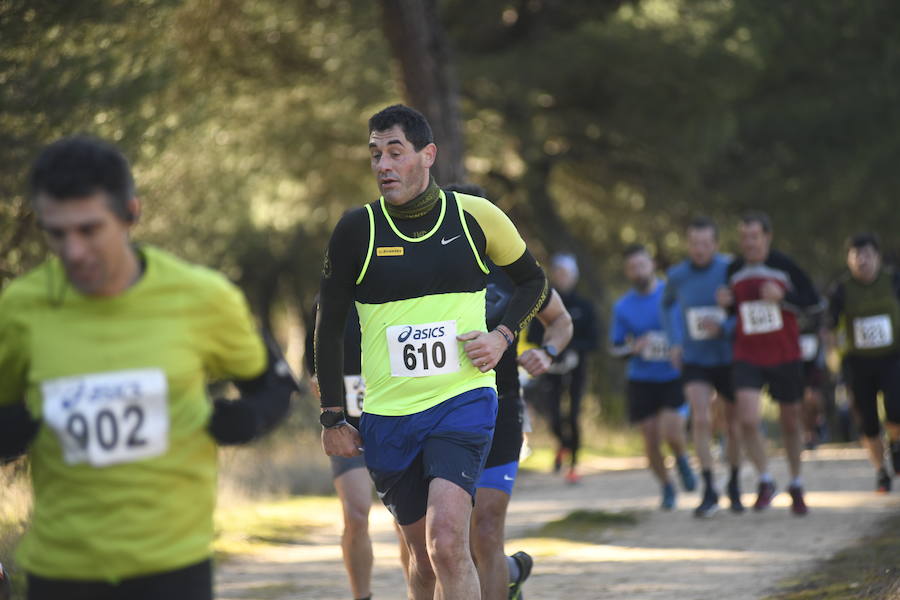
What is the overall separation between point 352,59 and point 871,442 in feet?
32.0

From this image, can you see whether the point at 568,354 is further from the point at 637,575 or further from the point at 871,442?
the point at 637,575

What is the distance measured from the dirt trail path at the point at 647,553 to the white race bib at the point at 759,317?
1.49 m

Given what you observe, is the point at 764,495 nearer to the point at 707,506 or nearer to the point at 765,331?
the point at 707,506

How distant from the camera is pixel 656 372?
40.4 feet

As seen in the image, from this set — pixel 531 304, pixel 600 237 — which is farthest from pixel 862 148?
pixel 531 304

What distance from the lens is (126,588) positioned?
143 inches

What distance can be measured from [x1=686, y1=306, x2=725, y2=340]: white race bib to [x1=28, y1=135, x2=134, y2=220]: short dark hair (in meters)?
8.21

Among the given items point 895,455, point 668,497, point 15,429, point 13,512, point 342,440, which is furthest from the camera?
point 895,455

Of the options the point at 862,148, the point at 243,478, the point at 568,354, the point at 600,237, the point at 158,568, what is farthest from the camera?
the point at 600,237

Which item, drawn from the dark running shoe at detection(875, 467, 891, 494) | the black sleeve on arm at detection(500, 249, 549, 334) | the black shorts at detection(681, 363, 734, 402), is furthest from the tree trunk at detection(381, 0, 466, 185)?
the black sleeve on arm at detection(500, 249, 549, 334)

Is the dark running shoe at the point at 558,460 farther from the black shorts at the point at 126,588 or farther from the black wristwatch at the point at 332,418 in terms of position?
the black shorts at the point at 126,588

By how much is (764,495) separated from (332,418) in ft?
21.1

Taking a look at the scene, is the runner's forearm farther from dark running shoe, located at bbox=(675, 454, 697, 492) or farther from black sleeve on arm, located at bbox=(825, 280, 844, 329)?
dark running shoe, located at bbox=(675, 454, 697, 492)

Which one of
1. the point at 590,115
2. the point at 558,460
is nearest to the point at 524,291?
the point at 558,460
